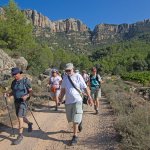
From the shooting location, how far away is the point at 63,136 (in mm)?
9250

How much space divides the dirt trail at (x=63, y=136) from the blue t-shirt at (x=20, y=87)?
4.05 feet

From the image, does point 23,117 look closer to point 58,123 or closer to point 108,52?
point 58,123

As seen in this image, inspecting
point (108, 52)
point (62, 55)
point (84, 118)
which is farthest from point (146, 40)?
point (84, 118)

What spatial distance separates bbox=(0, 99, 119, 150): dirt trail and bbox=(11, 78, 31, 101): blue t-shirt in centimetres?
123

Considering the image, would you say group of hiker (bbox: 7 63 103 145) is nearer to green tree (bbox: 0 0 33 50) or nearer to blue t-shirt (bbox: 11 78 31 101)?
blue t-shirt (bbox: 11 78 31 101)

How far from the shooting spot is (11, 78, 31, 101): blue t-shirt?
8.68 meters

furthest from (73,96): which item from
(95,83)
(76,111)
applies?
(95,83)

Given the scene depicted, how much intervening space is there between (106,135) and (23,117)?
2294 millimetres

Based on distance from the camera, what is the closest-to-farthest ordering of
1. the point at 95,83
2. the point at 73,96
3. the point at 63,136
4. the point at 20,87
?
the point at 73,96, the point at 20,87, the point at 63,136, the point at 95,83

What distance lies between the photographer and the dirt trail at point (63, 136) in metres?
8.21

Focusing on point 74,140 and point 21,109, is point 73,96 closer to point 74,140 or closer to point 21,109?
point 74,140

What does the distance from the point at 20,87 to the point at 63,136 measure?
1.83m

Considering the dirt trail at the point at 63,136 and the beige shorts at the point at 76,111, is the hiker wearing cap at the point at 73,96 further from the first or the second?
the dirt trail at the point at 63,136

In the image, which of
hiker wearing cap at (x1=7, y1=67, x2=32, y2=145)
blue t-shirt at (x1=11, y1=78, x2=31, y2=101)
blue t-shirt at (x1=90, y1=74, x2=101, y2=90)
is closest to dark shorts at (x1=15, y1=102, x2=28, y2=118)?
hiker wearing cap at (x1=7, y1=67, x2=32, y2=145)
